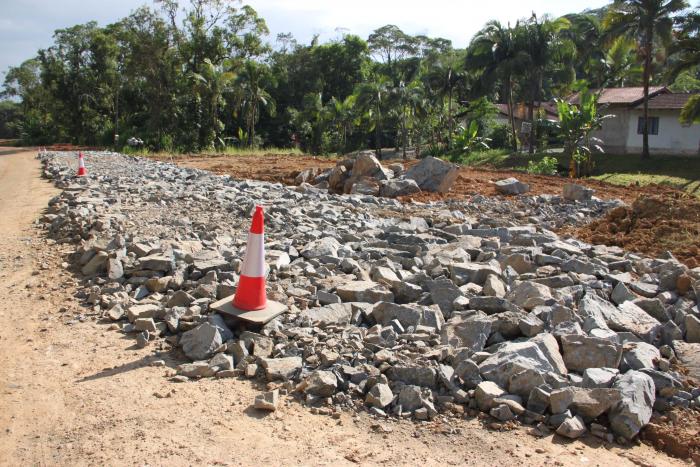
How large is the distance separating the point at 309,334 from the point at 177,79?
3414 centimetres

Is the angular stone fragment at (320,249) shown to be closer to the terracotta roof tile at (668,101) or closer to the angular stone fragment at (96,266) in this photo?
the angular stone fragment at (96,266)

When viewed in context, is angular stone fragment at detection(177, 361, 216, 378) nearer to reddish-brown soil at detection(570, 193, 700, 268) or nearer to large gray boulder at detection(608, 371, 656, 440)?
large gray boulder at detection(608, 371, 656, 440)

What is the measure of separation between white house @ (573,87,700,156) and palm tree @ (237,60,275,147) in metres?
20.9

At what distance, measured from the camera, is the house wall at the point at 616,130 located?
33.5m

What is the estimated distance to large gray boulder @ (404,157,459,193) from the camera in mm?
13945

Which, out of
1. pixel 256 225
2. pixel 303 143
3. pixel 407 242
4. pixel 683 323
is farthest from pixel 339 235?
pixel 303 143

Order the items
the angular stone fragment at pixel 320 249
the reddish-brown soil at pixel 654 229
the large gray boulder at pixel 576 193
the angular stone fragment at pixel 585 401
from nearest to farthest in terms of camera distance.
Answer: the angular stone fragment at pixel 585 401 < the angular stone fragment at pixel 320 249 < the reddish-brown soil at pixel 654 229 < the large gray boulder at pixel 576 193

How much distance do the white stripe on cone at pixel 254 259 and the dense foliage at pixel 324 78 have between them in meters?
27.0

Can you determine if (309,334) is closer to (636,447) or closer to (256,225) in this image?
(256,225)

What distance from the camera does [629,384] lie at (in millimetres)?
3496

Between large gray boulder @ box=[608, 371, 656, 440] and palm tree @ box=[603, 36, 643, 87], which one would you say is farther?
palm tree @ box=[603, 36, 643, 87]

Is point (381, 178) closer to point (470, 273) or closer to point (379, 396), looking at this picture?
point (470, 273)

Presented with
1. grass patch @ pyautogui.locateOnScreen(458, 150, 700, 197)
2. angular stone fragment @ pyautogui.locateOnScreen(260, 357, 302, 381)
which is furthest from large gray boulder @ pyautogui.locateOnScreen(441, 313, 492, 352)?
grass patch @ pyautogui.locateOnScreen(458, 150, 700, 197)

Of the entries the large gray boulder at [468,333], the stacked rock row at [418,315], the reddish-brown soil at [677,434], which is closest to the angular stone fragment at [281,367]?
the stacked rock row at [418,315]
